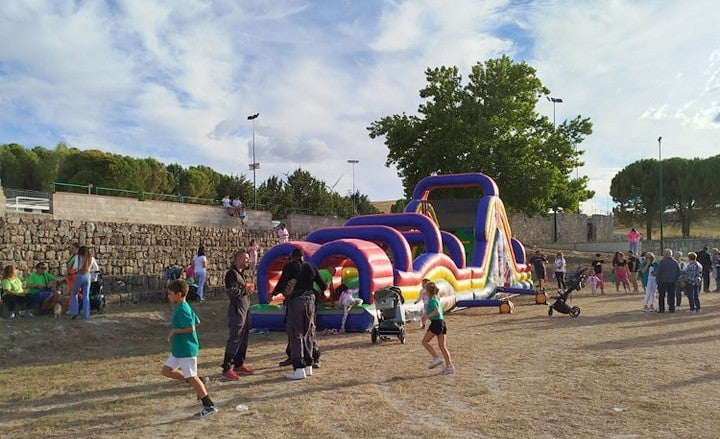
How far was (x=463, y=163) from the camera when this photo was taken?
1120 inches

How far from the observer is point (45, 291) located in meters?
12.4

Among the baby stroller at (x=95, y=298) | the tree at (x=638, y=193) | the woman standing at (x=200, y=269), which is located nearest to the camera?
the baby stroller at (x=95, y=298)

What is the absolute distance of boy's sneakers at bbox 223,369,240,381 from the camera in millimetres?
7336

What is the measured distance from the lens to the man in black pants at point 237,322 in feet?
24.4

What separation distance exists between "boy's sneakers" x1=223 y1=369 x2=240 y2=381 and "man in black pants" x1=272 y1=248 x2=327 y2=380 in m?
0.62

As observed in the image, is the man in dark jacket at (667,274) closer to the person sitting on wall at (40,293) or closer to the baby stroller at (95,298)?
the baby stroller at (95,298)

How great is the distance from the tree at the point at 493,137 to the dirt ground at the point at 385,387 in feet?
56.3

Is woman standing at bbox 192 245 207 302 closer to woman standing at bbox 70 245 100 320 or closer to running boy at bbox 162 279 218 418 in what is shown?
woman standing at bbox 70 245 100 320

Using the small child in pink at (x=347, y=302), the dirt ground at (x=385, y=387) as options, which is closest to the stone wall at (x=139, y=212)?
the dirt ground at (x=385, y=387)

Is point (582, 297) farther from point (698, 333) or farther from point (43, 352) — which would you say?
point (43, 352)

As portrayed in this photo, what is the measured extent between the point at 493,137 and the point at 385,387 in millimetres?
22686

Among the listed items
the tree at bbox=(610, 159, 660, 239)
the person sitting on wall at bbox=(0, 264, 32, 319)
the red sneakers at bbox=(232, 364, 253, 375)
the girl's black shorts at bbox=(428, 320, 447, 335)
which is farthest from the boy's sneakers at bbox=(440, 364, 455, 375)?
the tree at bbox=(610, 159, 660, 239)

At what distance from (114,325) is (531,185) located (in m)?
20.6

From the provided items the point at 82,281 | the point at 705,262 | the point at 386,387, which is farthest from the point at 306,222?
the point at 386,387
